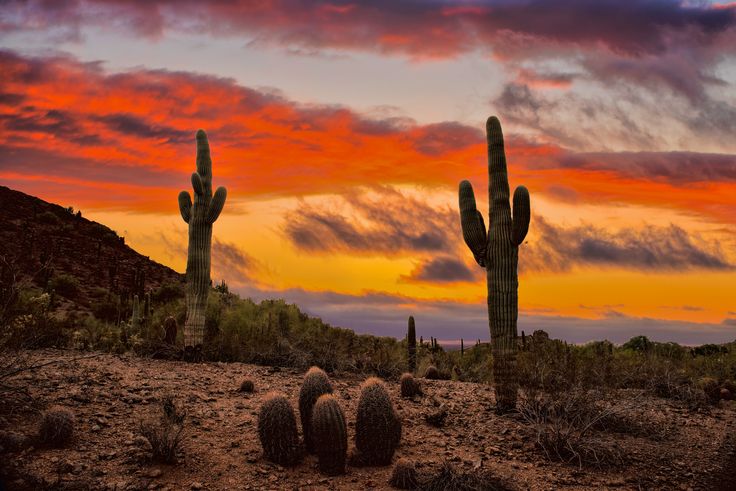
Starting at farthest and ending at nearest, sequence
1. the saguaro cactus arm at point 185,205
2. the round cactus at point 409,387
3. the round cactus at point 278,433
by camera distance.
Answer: the saguaro cactus arm at point 185,205
the round cactus at point 409,387
the round cactus at point 278,433

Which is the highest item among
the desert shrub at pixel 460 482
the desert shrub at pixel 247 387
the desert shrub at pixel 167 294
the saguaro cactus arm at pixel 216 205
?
the saguaro cactus arm at pixel 216 205

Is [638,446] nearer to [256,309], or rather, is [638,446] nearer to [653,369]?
[653,369]

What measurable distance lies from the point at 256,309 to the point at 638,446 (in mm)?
14376

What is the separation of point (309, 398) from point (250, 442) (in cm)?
132

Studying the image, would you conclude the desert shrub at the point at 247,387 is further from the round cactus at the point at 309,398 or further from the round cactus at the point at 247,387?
the round cactus at the point at 309,398

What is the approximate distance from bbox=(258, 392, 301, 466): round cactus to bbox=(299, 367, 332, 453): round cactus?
24 centimetres

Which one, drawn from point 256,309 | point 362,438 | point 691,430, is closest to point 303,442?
point 362,438

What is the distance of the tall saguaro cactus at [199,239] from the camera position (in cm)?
1453

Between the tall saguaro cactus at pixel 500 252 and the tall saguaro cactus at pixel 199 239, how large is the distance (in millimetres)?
6949

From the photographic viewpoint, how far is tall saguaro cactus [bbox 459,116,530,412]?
34.9 ft

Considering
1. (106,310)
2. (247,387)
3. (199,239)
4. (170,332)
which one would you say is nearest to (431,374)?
(247,387)

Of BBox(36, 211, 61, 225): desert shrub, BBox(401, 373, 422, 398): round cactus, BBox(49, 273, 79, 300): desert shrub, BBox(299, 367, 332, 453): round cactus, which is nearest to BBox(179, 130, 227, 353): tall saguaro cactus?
BBox(401, 373, 422, 398): round cactus

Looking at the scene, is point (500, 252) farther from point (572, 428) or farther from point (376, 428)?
point (376, 428)

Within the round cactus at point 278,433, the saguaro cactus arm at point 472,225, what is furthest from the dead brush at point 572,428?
the round cactus at point 278,433
